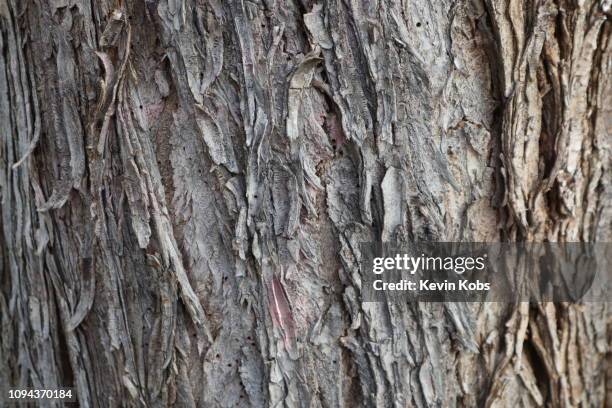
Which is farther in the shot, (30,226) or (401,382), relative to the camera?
(30,226)

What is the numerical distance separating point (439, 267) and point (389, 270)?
0.10 metres

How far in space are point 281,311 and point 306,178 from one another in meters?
0.24

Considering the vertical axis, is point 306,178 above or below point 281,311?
above

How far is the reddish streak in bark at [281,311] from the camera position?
100cm

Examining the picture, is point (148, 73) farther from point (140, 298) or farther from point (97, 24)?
point (140, 298)

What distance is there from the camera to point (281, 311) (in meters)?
1.00

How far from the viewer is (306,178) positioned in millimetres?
980

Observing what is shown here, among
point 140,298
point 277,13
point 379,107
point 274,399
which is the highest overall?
point 277,13

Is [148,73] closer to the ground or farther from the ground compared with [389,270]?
farther from the ground

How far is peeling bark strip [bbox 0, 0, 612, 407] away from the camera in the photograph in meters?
0.97

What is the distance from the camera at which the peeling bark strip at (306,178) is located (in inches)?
38.3

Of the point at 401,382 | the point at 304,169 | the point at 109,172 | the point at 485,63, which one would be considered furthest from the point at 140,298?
the point at 485,63

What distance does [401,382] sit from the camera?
1005 millimetres

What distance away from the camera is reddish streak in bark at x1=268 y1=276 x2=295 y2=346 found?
100 cm
